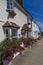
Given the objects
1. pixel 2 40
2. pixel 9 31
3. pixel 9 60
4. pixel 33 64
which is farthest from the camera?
pixel 9 31

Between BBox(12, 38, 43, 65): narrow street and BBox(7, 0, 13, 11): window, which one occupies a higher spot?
BBox(7, 0, 13, 11): window

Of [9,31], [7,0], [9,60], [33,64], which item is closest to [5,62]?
[9,60]

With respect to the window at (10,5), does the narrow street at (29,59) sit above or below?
below

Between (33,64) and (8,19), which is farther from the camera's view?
(8,19)

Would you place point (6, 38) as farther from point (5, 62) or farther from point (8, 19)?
point (5, 62)

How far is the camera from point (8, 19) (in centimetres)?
1797

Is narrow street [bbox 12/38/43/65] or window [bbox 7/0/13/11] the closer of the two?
narrow street [bbox 12/38/43/65]

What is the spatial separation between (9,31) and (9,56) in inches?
252

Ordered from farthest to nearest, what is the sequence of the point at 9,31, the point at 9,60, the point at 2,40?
the point at 9,31 < the point at 2,40 < the point at 9,60

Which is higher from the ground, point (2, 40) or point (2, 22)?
point (2, 22)

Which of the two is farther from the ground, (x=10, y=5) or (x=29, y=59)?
(x=10, y=5)

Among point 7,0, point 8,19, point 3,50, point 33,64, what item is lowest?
point 33,64

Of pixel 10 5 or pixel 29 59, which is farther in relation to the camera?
pixel 10 5

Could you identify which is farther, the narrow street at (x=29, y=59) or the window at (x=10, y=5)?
the window at (x=10, y=5)
